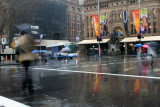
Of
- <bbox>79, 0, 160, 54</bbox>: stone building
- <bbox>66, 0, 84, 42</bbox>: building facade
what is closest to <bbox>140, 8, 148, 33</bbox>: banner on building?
<bbox>79, 0, 160, 54</bbox>: stone building

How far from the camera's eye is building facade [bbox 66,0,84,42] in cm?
8306

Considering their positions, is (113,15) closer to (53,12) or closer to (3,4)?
(53,12)

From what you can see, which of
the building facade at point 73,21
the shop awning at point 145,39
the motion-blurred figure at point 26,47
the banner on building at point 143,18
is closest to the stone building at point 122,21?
the shop awning at point 145,39

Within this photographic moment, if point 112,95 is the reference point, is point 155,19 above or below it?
above

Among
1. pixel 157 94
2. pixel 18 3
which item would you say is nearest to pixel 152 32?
pixel 18 3

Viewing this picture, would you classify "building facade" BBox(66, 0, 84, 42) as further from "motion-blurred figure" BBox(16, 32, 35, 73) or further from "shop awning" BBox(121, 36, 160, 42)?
"motion-blurred figure" BBox(16, 32, 35, 73)

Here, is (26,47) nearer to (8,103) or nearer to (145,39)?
(8,103)

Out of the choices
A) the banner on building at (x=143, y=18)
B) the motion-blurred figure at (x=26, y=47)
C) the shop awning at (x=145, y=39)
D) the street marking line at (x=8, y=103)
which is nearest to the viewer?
the street marking line at (x=8, y=103)

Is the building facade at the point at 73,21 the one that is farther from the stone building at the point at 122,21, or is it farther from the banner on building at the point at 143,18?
the banner on building at the point at 143,18

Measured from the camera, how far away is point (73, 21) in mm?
85125

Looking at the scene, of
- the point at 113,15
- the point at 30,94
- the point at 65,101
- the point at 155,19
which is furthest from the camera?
the point at 113,15

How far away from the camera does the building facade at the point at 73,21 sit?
3270 inches

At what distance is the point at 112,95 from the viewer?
6992mm

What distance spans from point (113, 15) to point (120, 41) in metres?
8.67
